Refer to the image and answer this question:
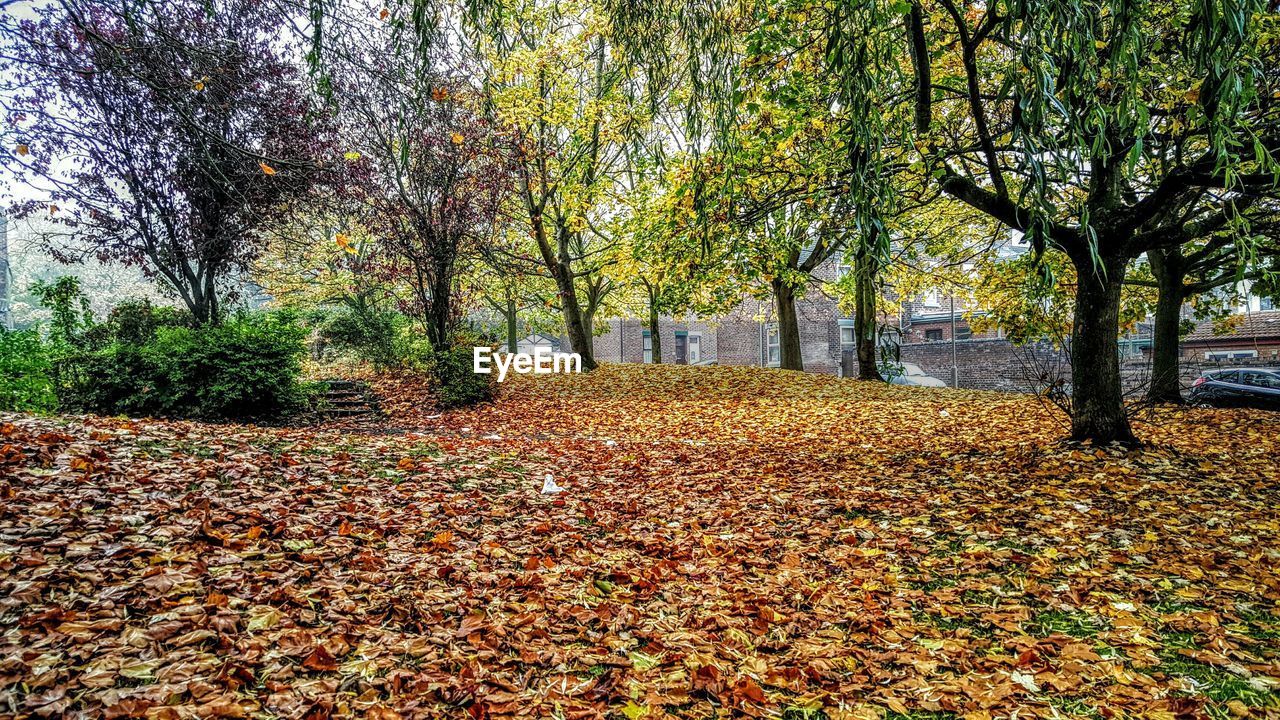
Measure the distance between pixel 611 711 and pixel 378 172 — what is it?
12901mm

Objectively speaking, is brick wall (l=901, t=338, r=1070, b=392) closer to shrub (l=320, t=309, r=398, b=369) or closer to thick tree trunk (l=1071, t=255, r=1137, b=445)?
thick tree trunk (l=1071, t=255, r=1137, b=445)

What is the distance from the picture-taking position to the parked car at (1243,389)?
1289 cm

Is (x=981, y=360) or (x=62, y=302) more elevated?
(x=62, y=302)

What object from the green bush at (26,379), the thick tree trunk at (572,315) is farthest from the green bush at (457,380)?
the green bush at (26,379)

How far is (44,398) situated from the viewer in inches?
290

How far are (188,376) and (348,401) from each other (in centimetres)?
338

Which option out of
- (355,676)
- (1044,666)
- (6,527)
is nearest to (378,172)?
(6,527)

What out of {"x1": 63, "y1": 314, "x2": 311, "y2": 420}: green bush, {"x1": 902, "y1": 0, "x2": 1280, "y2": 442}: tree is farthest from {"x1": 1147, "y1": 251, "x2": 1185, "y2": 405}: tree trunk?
{"x1": 63, "y1": 314, "x2": 311, "y2": 420}: green bush

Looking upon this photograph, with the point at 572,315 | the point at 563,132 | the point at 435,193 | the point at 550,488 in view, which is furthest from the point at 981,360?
the point at 550,488

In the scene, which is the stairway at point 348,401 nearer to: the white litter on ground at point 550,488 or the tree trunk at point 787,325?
the white litter on ground at point 550,488

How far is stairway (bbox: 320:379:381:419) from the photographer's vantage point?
1021cm

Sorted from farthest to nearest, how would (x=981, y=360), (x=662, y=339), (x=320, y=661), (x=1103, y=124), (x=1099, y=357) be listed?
(x=662, y=339)
(x=981, y=360)
(x=1099, y=357)
(x=1103, y=124)
(x=320, y=661)

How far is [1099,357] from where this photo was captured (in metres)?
5.94

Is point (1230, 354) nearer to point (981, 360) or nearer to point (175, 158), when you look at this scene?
point (981, 360)
